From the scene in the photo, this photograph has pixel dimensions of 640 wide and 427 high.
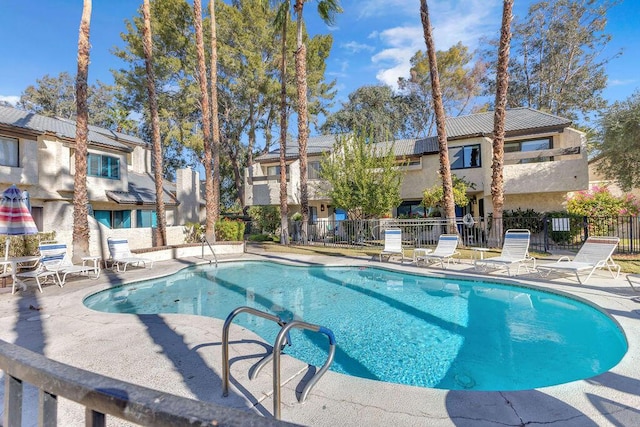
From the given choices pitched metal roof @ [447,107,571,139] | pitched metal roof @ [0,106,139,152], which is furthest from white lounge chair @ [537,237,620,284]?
pitched metal roof @ [0,106,139,152]

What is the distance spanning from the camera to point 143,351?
4680 millimetres

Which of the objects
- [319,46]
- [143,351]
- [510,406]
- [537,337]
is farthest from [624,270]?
[319,46]

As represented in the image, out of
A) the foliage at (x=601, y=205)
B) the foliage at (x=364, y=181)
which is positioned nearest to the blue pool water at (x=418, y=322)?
the foliage at (x=364, y=181)

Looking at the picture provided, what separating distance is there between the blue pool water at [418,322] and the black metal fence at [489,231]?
270 inches

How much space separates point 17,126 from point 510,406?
2262 centimetres

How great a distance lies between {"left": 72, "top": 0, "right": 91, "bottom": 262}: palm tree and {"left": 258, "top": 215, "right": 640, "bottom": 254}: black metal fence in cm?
1102

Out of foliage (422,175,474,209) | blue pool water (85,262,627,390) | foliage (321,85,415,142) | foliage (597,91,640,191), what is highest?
foliage (321,85,415,142)

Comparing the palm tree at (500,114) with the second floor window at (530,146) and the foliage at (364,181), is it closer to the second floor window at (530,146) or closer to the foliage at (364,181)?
the foliage at (364,181)

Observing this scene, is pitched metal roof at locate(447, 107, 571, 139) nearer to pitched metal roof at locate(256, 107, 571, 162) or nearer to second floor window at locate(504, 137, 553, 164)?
pitched metal roof at locate(256, 107, 571, 162)

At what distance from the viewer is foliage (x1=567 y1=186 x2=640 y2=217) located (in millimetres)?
15820

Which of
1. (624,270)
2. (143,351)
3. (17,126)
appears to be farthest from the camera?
A: (17,126)

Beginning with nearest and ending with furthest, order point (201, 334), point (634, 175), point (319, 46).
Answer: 1. point (201, 334)
2. point (634, 175)
3. point (319, 46)

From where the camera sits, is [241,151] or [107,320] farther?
[241,151]

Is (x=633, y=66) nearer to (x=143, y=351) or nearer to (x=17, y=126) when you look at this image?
(x=143, y=351)
